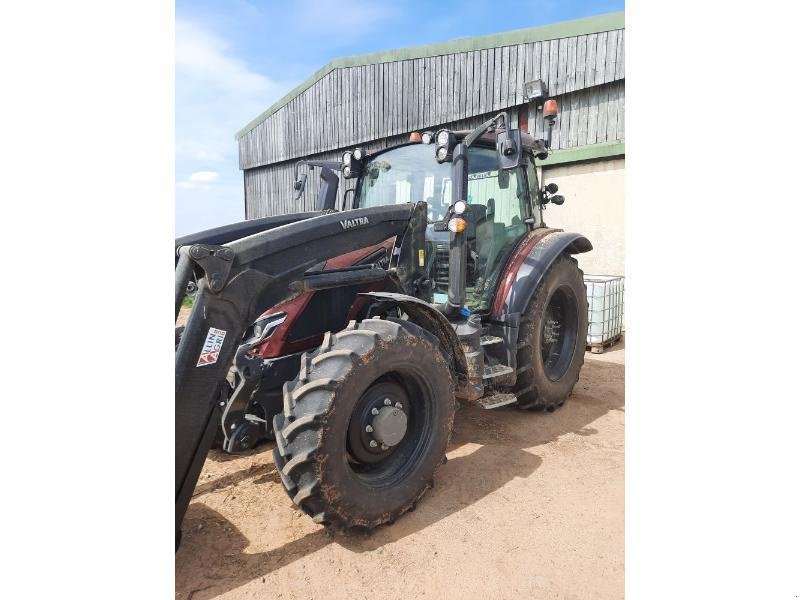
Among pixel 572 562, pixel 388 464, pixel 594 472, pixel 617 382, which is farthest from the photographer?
pixel 617 382

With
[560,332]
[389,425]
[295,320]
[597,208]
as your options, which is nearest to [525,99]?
[597,208]

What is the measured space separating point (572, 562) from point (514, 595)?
0.42 metres

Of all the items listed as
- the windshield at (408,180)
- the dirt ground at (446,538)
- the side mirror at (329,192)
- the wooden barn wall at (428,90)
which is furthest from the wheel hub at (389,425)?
the wooden barn wall at (428,90)

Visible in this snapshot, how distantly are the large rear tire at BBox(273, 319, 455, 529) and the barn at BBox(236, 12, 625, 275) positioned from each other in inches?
102

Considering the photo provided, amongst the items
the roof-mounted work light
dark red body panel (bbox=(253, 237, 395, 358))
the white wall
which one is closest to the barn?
the white wall

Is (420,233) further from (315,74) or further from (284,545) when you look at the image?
(315,74)

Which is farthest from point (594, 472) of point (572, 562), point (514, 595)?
point (514, 595)

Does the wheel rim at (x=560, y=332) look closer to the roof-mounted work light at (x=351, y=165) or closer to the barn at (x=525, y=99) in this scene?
the roof-mounted work light at (x=351, y=165)

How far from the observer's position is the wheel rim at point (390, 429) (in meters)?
2.82

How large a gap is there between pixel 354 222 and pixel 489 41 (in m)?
8.32

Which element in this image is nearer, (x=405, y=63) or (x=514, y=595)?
(x=514, y=595)

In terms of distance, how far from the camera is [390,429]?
2848 millimetres

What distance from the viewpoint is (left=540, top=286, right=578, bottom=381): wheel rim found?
4.96m

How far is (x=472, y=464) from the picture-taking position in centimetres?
366
